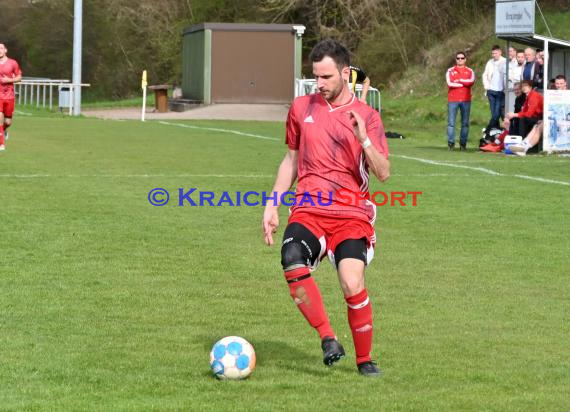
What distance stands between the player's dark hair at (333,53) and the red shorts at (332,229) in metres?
0.81

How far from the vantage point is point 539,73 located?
2578 centimetres

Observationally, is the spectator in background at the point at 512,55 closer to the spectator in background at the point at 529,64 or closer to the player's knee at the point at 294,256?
the spectator in background at the point at 529,64

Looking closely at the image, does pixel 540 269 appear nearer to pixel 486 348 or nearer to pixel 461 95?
pixel 486 348

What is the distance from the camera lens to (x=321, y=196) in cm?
688

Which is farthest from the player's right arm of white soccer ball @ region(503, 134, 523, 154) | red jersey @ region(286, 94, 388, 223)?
white soccer ball @ region(503, 134, 523, 154)

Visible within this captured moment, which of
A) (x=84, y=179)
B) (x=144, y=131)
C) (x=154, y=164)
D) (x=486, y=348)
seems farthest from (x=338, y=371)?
(x=144, y=131)

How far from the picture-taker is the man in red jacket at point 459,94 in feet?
84.0

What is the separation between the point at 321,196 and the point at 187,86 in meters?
46.1

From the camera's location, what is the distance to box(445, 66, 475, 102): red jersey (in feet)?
84.1

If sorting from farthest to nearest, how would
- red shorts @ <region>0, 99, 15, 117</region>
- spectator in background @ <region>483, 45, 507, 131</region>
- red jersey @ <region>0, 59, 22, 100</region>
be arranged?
spectator in background @ <region>483, 45, 507, 131</region>
red shorts @ <region>0, 99, 15, 117</region>
red jersey @ <region>0, 59, 22, 100</region>

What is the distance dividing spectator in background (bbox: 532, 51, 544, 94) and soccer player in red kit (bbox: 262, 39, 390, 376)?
1932cm

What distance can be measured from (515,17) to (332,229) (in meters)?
20.1

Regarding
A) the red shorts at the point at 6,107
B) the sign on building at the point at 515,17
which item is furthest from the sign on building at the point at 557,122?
the red shorts at the point at 6,107

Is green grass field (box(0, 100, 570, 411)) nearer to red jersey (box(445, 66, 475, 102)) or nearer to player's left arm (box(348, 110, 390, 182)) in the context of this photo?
player's left arm (box(348, 110, 390, 182))
